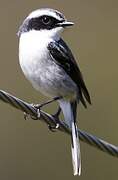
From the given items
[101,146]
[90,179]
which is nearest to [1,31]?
[90,179]

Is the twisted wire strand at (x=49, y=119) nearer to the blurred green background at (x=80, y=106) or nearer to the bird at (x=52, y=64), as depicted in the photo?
the bird at (x=52, y=64)

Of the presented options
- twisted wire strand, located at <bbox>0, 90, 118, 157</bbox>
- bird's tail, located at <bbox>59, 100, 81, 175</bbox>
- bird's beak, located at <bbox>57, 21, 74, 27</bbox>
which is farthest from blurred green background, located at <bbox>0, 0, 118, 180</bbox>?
twisted wire strand, located at <bbox>0, 90, 118, 157</bbox>

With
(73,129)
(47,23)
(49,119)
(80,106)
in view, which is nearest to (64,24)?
(47,23)

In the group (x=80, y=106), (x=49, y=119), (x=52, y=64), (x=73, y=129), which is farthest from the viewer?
(x=80, y=106)

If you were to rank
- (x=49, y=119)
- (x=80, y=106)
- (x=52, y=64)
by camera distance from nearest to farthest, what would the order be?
1. (x=49, y=119)
2. (x=52, y=64)
3. (x=80, y=106)

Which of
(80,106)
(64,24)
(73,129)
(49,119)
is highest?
(64,24)

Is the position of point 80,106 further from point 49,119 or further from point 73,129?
point 49,119

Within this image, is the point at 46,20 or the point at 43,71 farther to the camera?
the point at 46,20

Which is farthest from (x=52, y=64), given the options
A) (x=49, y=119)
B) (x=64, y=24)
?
(x=49, y=119)

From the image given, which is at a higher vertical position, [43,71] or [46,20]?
[46,20]
